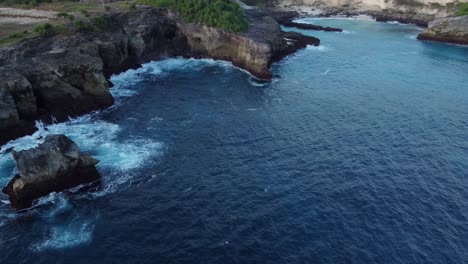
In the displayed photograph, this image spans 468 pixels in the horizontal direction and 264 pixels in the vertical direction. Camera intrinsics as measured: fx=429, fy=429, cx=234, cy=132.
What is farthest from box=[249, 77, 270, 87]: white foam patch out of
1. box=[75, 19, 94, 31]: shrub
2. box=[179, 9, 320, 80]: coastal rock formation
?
box=[75, 19, 94, 31]: shrub

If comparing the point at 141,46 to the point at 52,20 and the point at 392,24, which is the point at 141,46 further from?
the point at 392,24

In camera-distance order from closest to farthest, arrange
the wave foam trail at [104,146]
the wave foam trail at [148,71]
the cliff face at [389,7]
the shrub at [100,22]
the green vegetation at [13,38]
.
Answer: the wave foam trail at [104,146] → the green vegetation at [13,38] → the wave foam trail at [148,71] → the shrub at [100,22] → the cliff face at [389,7]

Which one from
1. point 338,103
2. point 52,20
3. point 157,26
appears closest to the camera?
point 338,103

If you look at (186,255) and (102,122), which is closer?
(186,255)

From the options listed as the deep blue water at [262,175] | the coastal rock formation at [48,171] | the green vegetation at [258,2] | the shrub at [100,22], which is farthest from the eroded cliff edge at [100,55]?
the green vegetation at [258,2]

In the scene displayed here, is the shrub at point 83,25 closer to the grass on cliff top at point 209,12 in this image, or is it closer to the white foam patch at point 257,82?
the grass on cliff top at point 209,12

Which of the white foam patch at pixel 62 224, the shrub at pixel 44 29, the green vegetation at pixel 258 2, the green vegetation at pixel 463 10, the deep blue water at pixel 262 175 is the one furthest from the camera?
the green vegetation at pixel 258 2

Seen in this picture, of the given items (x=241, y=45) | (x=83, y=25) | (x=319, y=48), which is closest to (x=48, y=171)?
(x=83, y=25)

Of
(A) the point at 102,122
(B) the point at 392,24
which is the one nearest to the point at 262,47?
(A) the point at 102,122
